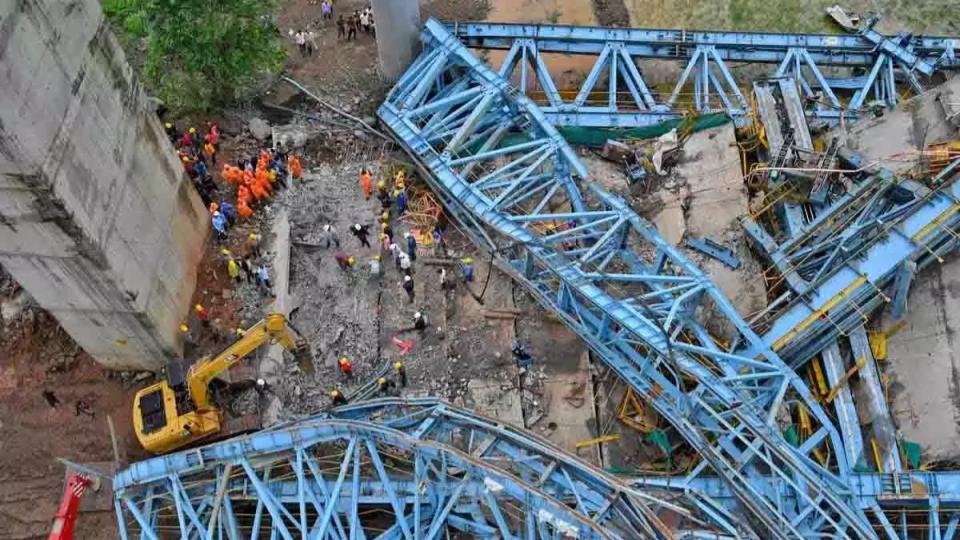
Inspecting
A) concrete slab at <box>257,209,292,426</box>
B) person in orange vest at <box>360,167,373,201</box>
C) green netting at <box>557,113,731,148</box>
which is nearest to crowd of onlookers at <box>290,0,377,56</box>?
person in orange vest at <box>360,167,373,201</box>

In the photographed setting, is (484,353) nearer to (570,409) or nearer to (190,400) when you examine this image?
(570,409)

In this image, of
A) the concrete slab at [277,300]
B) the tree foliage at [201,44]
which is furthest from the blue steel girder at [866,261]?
the tree foliage at [201,44]

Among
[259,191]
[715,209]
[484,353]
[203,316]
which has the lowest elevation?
[484,353]

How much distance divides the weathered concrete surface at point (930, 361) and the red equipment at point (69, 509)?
21.4 metres

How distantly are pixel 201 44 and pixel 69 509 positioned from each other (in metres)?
14.3

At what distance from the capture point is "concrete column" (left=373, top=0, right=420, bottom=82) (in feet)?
97.8

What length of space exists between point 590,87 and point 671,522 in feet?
50.1

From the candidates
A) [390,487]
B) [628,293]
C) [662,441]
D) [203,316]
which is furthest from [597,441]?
[203,316]

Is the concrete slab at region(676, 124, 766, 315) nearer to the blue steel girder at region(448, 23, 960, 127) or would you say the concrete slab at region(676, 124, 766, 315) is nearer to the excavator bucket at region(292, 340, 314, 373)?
the blue steel girder at region(448, 23, 960, 127)

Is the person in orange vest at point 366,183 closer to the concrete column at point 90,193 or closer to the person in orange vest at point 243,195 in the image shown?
the person in orange vest at point 243,195

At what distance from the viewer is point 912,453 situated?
23.1 metres

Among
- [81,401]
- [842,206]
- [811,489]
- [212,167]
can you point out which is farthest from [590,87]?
[81,401]

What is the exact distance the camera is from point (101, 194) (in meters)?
22.5

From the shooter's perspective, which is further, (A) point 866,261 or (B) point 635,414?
(B) point 635,414
